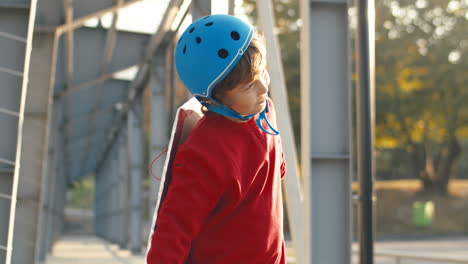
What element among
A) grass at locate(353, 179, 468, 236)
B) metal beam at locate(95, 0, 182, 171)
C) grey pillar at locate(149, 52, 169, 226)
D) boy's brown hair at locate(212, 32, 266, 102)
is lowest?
grass at locate(353, 179, 468, 236)

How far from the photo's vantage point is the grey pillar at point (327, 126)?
491 cm

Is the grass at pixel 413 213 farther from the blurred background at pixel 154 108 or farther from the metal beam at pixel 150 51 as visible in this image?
A: the metal beam at pixel 150 51

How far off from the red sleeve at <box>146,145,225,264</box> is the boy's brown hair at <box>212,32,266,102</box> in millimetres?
195

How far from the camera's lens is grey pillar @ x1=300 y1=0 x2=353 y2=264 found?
193 inches

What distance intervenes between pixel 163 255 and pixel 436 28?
28998 millimetres

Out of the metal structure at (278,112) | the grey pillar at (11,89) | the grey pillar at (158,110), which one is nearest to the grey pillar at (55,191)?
the grey pillar at (158,110)

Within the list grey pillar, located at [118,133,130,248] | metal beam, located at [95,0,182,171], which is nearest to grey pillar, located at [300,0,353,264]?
metal beam, located at [95,0,182,171]

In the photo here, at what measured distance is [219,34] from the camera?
1.64 m

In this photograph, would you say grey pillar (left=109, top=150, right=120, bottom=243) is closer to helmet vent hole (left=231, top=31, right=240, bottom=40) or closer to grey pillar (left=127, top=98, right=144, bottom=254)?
grey pillar (left=127, top=98, right=144, bottom=254)

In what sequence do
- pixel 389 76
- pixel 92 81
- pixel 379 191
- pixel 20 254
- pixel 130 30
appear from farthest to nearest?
pixel 379 191, pixel 389 76, pixel 92 81, pixel 130 30, pixel 20 254

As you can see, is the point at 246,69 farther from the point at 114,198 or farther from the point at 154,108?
the point at 114,198

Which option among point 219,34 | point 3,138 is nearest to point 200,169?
point 219,34

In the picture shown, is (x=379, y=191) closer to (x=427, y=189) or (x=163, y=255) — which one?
(x=427, y=189)

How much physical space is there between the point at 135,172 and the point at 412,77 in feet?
52.4
